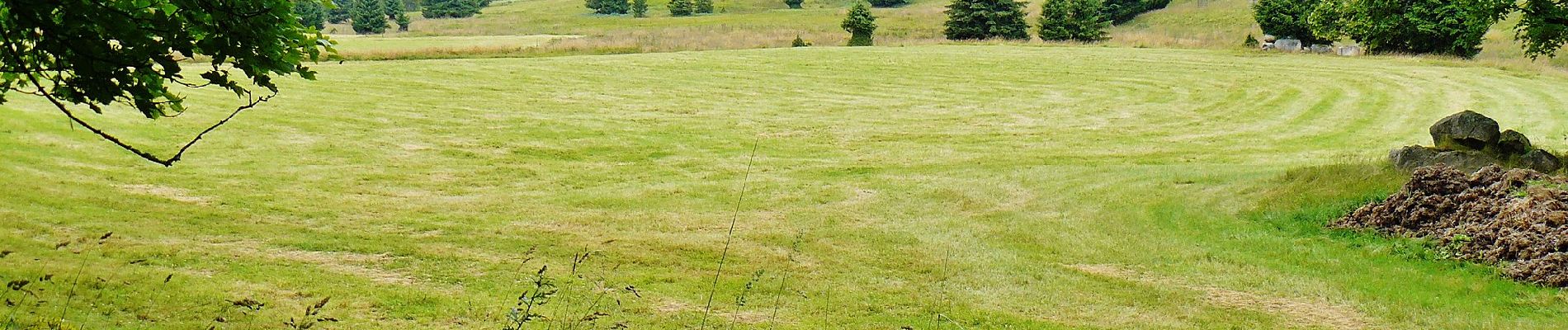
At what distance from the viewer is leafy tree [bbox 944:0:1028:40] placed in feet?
216

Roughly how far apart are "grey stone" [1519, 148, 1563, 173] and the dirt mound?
8.12 ft

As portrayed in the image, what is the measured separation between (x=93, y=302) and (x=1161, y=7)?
89.8 metres

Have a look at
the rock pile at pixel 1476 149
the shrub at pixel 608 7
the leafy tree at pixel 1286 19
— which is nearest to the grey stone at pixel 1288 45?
the leafy tree at pixel 1286 19

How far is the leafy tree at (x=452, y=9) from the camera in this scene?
122m

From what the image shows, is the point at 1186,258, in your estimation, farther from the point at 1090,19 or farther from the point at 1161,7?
the point at 1161,7

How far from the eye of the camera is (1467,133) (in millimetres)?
15547

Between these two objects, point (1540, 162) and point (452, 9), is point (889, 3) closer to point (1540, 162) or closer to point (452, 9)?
point (452, 9)

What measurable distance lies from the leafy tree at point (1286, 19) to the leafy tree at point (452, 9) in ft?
294

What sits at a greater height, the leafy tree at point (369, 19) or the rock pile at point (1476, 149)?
the leafy tree at point (369, 19)

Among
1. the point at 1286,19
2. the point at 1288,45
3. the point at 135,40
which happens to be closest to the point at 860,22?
the point at 1286,19

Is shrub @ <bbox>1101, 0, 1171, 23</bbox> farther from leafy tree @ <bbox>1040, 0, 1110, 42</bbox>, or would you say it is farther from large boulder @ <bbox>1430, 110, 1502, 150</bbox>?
large boulder @ <bbox>1430, 110, 1502, 150</bbox>

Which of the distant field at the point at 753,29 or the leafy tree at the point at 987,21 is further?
the leafy tree at the point at 987,21

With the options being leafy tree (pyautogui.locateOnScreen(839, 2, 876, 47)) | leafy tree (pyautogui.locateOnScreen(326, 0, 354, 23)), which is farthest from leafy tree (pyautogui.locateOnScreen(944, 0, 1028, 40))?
leafy tree (pyautogui.locateOnScreen(326, 0, 354, 23))

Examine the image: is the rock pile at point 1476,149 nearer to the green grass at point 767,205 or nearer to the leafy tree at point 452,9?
the green grass at point 767,205
